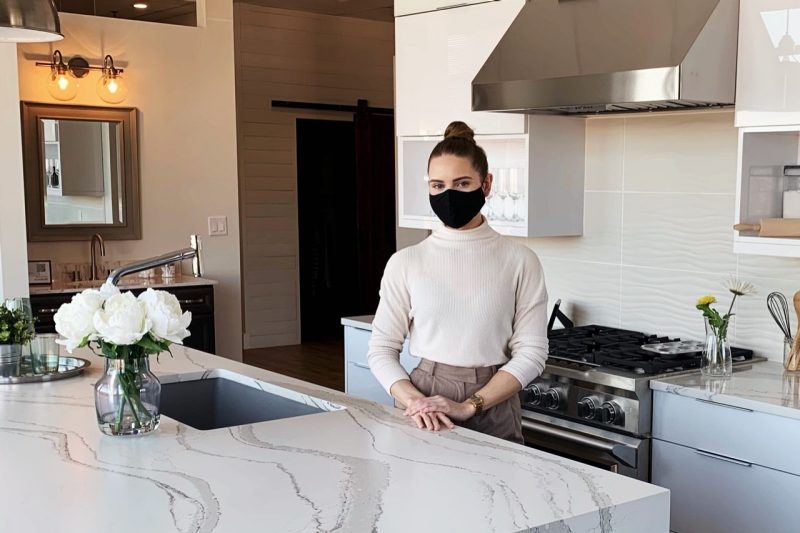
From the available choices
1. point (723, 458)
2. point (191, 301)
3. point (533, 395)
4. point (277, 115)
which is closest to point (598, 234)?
point (533, 395)

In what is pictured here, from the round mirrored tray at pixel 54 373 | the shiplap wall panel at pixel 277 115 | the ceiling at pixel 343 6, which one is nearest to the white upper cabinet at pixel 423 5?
the round mirrored tray at pixel 54 373

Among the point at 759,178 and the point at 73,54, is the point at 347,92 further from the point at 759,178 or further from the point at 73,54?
the point at 759,178

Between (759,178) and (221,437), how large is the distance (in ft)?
6.77

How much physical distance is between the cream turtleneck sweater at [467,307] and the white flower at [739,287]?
114 cm

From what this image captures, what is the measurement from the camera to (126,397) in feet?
7.27

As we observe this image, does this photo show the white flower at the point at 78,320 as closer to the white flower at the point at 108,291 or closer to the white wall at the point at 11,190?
the white flower at the point at 108,291

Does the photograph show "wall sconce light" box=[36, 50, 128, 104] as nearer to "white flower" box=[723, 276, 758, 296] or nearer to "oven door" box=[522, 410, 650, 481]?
"oven door" box=[522, 410, 650, 481]

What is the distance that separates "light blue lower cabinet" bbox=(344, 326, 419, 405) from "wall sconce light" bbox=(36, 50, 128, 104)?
272 centimetres

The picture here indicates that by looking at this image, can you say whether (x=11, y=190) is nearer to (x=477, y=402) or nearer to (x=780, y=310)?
(x=477, y=402)

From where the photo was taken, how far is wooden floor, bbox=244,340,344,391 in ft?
24.6

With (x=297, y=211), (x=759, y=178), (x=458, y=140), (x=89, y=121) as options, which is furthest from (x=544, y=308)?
(x=297, y=211)

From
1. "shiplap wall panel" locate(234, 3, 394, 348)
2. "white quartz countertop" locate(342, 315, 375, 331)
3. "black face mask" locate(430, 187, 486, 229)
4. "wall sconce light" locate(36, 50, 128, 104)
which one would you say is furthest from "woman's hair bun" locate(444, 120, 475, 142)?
"shiplap wall panel" locate(234, 3, 394, 348)

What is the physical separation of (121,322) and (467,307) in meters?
0.91

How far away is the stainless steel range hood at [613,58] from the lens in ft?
10.0
